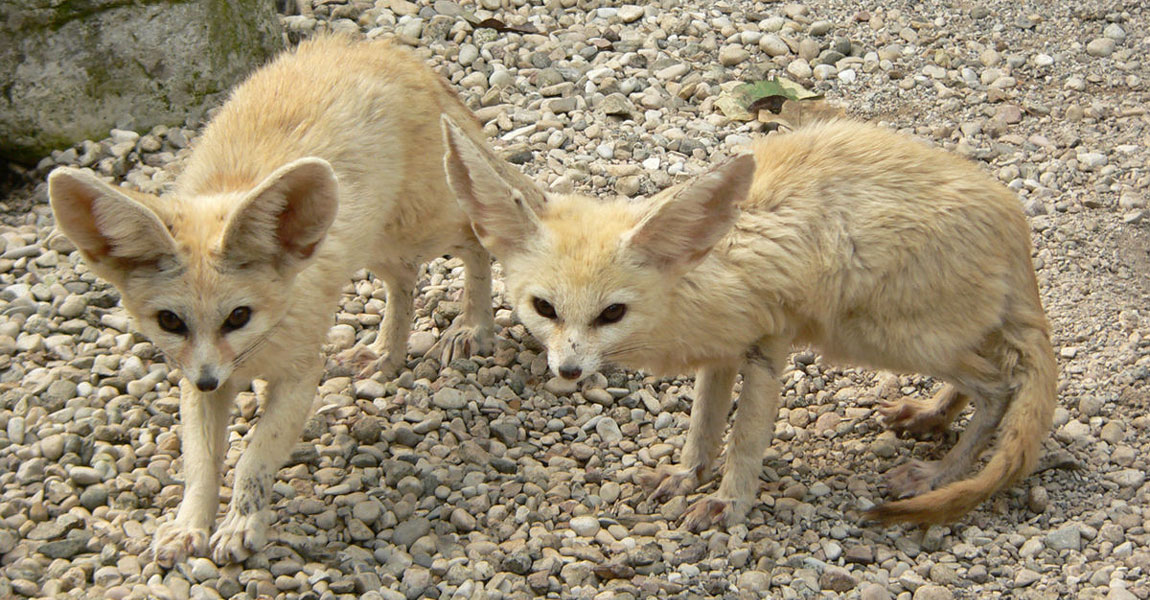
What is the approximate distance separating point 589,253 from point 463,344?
4.96ft

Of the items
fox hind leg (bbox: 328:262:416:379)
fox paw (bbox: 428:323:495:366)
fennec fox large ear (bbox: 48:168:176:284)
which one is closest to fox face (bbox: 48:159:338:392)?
fennec fox large ear (bbox: 48:168:176:284)

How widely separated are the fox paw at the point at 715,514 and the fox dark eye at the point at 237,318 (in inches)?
71.7

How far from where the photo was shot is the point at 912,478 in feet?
15.9

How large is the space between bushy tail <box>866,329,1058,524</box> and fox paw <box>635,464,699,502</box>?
2.34 feet

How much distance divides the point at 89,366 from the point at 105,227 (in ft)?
5.63

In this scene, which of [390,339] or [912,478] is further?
[390,339]

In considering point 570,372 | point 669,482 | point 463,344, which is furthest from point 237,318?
point 669,482

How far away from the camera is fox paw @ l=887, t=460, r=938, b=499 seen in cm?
480

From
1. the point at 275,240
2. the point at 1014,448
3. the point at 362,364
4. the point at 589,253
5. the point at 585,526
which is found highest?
the point at 275,240

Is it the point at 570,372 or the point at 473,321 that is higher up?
the point at 570,372

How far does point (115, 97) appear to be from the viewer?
6594mm

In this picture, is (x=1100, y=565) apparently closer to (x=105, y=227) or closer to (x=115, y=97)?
(x=105, y=227)

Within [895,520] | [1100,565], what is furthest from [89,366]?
[1100,565]

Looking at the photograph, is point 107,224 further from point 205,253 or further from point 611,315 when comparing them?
point 611,315
